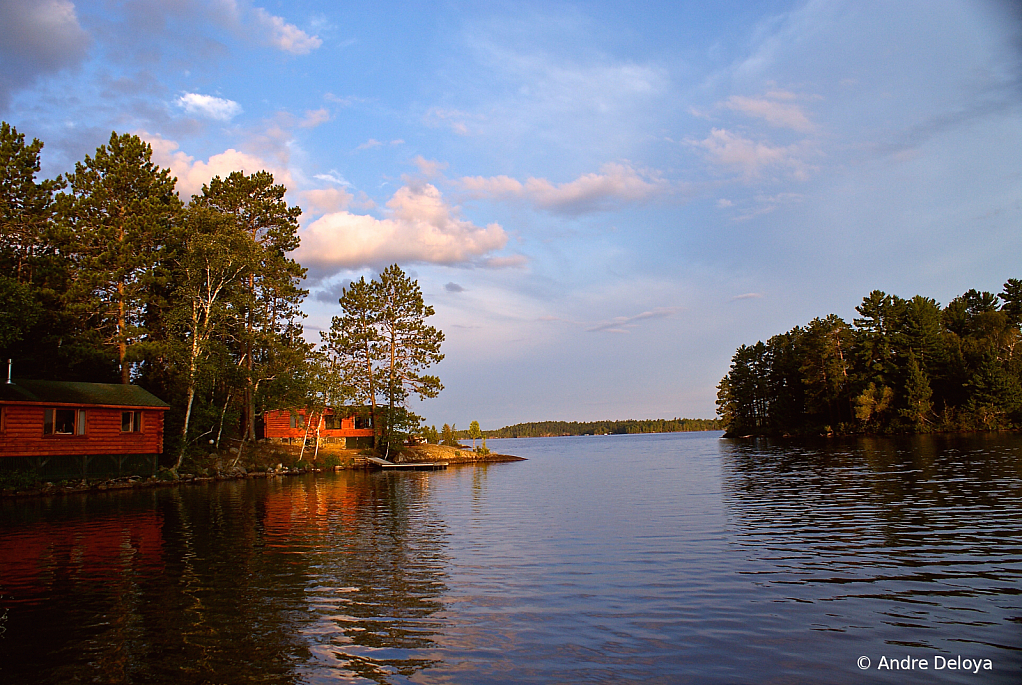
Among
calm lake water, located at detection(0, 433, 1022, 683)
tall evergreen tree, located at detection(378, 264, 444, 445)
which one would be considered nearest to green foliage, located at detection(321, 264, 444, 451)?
tall evergreen tree, located at detection(378, 264, 444, 445)

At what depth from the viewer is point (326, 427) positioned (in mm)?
68688

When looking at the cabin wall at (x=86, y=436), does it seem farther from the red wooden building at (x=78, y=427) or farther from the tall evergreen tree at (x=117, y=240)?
the tall evergreen tree at (x=117, y=240)

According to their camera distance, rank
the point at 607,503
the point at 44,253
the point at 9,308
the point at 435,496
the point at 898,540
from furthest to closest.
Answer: the point at 44,253 < the point at 9,308 < the point at 435,496 < the point at 607,503 < the point at 898,540

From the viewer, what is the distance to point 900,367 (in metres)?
82.1

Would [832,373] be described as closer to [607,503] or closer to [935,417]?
[935,417]

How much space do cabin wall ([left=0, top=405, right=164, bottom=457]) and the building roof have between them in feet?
1.81

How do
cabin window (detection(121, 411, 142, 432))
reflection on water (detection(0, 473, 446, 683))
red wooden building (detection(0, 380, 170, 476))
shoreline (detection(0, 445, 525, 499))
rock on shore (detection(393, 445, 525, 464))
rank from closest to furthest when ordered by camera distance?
1. reflection on water (detection(0, 473, 446, 683))
2. red wooden building (detection(0, 380, 170, 476))
3. shoreline (detection(0, 445, 525, 499))
4. cabin window (detection(121, 411, 142, 432))
5. rock on shore (detection(393, 445, 525, 464))

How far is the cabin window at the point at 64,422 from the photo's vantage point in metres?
35.2

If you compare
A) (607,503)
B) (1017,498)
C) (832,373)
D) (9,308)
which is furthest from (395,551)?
(832,373)

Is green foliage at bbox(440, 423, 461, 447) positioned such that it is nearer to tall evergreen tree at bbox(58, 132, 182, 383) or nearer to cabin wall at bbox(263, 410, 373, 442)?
cabin wall at bbox(263, 410, 373, 442)

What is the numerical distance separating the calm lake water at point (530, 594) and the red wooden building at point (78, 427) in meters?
10.6

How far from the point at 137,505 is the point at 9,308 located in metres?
17.5

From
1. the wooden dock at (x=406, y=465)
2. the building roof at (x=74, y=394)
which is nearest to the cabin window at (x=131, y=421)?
the building roof at (x=74, y=394)

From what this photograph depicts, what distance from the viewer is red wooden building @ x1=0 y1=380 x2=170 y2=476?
33750 mm
